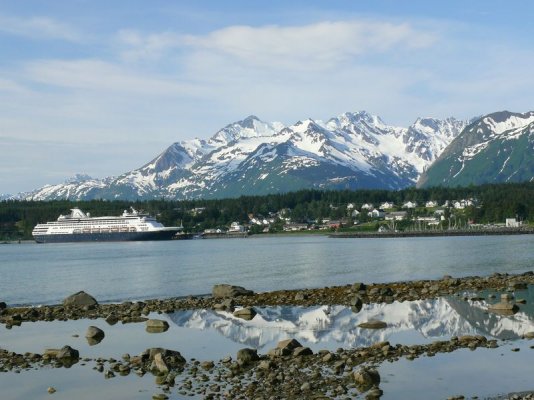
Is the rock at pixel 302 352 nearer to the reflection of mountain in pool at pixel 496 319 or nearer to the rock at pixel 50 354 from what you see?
the reflection of mountain in pool at pixel 496 319

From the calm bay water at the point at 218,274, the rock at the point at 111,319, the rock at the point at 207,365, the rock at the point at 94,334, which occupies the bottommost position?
the calm bay water at the point at 218,274

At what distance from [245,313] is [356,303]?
23.6 feet

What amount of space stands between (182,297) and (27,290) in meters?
19.6

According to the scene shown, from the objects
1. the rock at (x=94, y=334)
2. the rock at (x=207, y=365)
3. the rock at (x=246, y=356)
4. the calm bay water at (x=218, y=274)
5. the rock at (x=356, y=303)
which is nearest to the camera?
the rock at (x=207, y=365)

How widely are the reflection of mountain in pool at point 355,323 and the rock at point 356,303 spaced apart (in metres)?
0.42

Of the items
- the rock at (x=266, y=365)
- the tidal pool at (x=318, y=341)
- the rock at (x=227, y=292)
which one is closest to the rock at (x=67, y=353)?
the tidal pool at (x=318, y=341)

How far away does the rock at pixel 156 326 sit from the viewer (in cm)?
3766

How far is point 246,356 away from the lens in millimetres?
28453

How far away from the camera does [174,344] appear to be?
33438 millimetres

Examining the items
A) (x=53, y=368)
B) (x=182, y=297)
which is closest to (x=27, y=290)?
(x=182, y=297)

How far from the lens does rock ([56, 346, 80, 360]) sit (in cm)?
3073

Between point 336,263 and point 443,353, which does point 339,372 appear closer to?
point 443,353

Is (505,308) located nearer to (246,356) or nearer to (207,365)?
(246,356)

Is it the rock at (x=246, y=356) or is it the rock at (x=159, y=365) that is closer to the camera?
the rock at (x=159, y=365)
